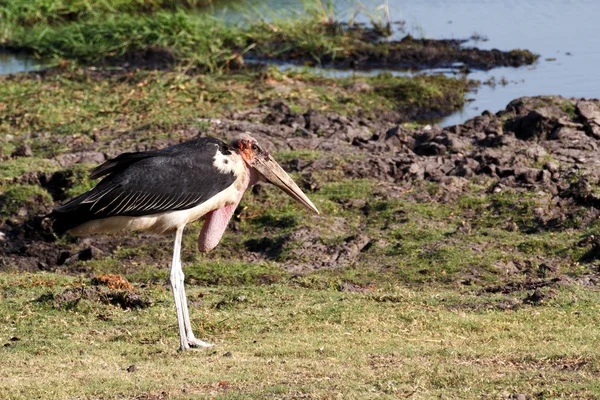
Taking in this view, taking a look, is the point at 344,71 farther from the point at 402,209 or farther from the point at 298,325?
the point at 298,325

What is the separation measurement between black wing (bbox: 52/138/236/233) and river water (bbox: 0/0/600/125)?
30.3ft

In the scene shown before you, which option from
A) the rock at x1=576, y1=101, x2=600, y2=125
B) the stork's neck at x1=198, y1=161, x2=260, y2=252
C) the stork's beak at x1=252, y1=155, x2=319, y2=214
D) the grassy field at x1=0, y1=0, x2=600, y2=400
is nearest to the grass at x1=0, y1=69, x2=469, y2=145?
the grassy field at x1=0, y1=0, x2=600, y2=400

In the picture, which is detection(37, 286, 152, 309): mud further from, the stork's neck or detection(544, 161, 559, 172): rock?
detection(544, 161, 559, 172): rock

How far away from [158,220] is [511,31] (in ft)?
56.8

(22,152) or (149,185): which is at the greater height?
(149,185)

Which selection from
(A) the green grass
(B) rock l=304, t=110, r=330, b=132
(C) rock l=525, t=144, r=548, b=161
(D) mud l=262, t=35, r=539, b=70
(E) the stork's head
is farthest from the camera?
(A) the green grass

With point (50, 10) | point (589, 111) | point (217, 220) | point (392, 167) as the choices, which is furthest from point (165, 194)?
point (50, 10)

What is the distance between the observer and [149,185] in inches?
270

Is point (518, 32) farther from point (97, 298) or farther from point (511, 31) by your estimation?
point (97, 298)

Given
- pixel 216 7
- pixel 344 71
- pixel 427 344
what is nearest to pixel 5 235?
pixel 427 344

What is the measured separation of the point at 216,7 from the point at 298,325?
1891 centimetres

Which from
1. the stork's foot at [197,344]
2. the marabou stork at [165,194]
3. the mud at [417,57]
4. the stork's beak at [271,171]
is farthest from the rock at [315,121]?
the stork's foot at [197,344]

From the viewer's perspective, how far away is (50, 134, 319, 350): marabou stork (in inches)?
269

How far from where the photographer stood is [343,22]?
22.4m
